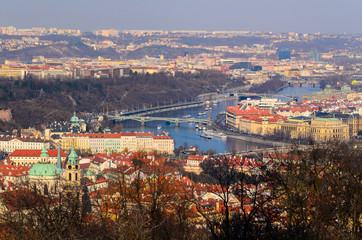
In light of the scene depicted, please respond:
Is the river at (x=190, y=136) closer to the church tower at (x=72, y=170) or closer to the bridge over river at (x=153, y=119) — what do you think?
the bridge over river at (x=153, y=119)

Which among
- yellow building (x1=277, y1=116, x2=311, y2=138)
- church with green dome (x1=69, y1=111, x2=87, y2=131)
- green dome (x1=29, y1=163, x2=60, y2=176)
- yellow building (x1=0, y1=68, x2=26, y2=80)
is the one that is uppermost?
green dome (x1=29, y1=163, x2=60, y2=176)

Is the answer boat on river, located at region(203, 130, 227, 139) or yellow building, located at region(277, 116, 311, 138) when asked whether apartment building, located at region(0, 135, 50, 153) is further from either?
yellow building, located at region(277, 116, 311, 138)

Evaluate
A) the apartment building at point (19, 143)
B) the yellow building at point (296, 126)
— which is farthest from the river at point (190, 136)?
the apartment building at point (19, 143)

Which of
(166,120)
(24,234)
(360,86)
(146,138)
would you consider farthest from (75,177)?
(360,86)

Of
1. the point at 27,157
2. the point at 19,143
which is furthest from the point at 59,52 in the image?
the point at 27,157

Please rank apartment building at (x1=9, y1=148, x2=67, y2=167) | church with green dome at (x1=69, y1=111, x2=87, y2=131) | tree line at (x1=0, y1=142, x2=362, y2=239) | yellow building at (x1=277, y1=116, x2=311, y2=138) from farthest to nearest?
yellow building at (x1=277, y1=116, x2=311, y2=138)
church with green dome at (x1=69, y1=111, x2=87, y2=131)
apartment building at (x1=9, y1=148, x2=67, y2=167)
tree line at (x1=0, y1=142, x2=362, y2=239)

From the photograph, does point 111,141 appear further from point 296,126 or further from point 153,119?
point 153,119

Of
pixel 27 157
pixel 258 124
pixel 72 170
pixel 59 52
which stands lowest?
pixel 59 52

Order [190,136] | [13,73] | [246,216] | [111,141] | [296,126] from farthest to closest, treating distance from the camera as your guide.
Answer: [13,73] → [296,126] → [190,136] → [111,141] → [246,216]

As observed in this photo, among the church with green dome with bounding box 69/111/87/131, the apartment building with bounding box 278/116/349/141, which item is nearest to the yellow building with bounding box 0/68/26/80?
the church with green dome with bounding box 69/111/87/131
